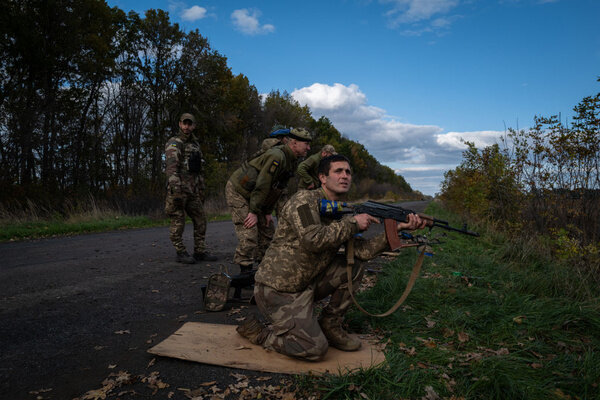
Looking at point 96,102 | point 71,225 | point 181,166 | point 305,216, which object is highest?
point 96,102

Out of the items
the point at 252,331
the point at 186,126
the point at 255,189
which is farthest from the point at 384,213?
the point at 186,126

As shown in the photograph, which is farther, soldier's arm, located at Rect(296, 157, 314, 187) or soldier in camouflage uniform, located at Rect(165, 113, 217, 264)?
soldier's arm, located at Rect(296, 157, 314, 187)

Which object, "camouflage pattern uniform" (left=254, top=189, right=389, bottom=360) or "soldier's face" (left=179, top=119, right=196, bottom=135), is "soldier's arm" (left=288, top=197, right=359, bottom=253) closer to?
"camouflage pattern uniform" (left=254, top=189, right=389, bottom=360)

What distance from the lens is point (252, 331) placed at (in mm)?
3238

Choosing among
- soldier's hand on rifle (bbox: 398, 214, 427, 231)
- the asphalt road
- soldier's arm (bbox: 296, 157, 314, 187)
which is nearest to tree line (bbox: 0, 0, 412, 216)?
the asphalt road

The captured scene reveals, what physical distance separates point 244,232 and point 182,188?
198 centimetres

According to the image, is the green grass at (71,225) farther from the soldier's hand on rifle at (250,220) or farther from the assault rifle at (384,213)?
the assault rifle at (384,213)

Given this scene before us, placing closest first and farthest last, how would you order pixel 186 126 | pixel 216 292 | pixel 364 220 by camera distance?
1. pixel 364 220
2. pixel 216 292
3. pixel 186 126

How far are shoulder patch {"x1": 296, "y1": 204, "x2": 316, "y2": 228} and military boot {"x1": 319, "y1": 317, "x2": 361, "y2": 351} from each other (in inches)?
36.4

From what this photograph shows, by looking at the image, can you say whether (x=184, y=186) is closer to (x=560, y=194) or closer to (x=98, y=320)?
(x=98, y=320)

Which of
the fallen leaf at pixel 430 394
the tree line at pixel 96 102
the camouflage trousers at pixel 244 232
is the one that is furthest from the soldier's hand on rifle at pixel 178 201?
the tree line at pixel 96 102

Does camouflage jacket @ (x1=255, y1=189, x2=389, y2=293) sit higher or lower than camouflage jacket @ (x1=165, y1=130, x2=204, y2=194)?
lower

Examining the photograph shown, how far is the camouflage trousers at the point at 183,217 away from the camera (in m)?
6.39

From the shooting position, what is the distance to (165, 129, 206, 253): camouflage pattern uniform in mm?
6295
